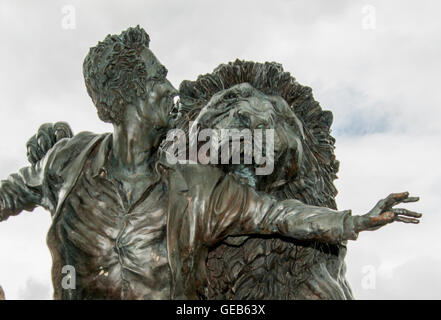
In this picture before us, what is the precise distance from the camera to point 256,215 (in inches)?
148

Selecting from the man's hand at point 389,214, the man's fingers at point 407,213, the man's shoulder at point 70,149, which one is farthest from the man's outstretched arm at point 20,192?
the man's fingers at point 407,213

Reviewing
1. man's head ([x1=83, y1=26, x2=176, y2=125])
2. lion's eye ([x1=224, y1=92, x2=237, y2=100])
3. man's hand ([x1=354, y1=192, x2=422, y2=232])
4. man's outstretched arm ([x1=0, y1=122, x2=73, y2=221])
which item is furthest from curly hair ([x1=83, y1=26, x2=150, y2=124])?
man's hand ([x1=354, y1=192, x2=422, y2=232])

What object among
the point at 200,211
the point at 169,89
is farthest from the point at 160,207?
the point at 169,89

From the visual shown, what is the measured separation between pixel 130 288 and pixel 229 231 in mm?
481

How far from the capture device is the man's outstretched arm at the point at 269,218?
3562 mm

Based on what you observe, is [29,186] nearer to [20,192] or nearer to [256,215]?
[20,192]

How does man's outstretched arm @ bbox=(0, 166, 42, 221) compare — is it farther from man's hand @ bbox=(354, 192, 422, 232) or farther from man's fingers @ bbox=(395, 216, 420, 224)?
man's fingers @ bbox=(395, 216, 420, 224)

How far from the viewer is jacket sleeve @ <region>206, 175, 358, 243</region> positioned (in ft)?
11.9

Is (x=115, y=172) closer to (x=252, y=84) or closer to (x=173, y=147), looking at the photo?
(x=173, y=147)

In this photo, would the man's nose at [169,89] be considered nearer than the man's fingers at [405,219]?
No

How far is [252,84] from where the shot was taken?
4266 millimetres

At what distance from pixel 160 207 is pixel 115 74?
59 cm

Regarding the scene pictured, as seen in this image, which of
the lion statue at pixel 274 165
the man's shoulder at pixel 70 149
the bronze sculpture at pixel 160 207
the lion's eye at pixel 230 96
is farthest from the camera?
the lion's eye at pixel 230 96

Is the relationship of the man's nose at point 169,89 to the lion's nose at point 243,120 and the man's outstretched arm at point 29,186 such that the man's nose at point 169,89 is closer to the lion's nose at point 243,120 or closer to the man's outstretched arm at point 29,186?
the lion's nose at point 243,120
